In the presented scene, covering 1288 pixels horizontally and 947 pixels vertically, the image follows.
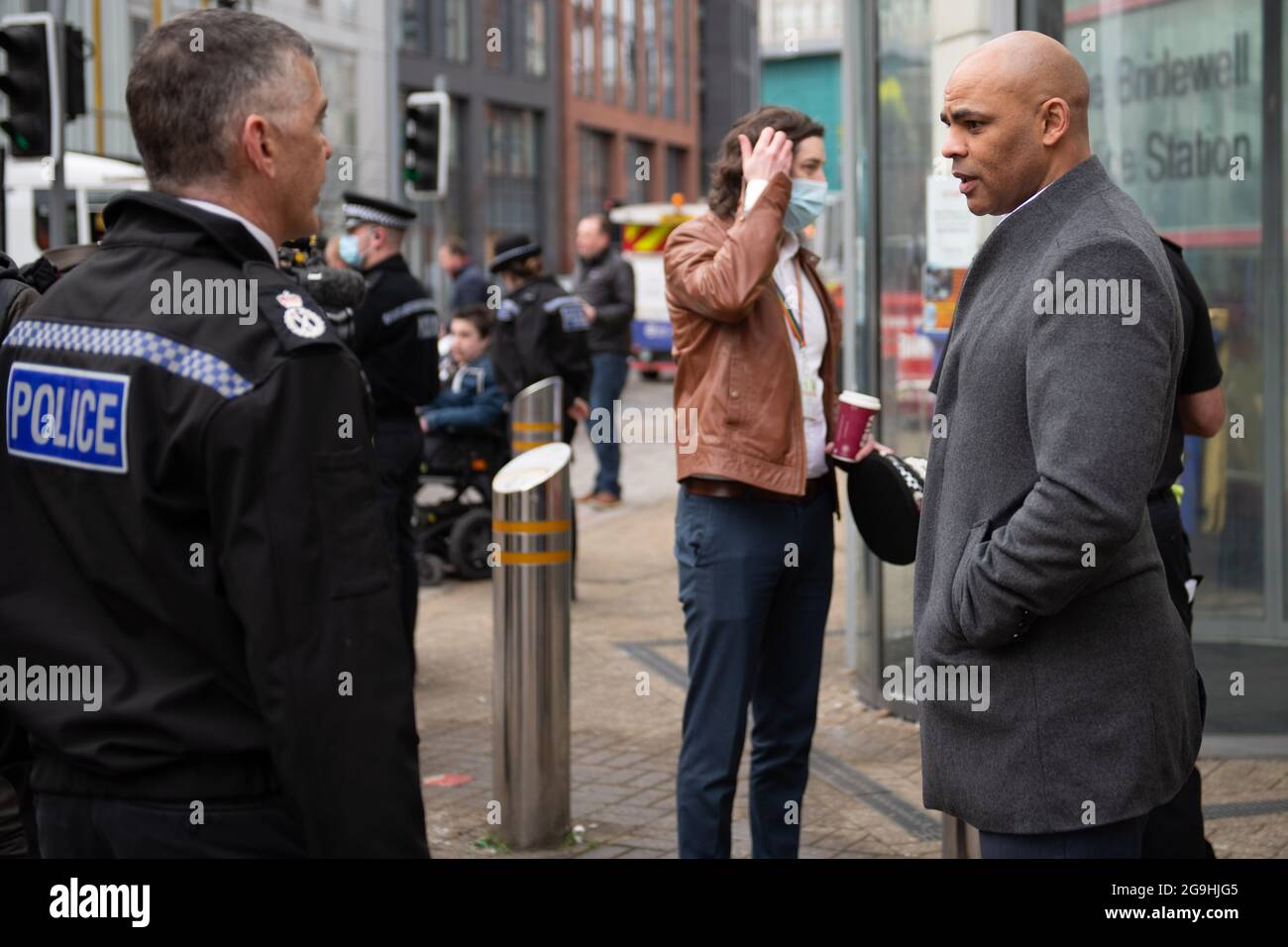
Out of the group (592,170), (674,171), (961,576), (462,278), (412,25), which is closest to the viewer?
(961,576)

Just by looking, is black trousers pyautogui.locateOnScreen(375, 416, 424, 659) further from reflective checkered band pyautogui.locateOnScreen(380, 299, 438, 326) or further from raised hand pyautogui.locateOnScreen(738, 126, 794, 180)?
raised hand pyautogui.locateOnScreen(738, 126, 794, 180)

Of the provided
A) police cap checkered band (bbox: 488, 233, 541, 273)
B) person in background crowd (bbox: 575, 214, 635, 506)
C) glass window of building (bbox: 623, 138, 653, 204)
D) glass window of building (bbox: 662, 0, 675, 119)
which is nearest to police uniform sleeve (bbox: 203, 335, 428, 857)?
police cap checkered band (bbox: 488, 233, 541, 273)

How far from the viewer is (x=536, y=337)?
1005 cm

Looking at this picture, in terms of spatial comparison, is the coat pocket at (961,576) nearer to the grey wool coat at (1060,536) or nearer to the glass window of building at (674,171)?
the grey wool coat at (1060,536)

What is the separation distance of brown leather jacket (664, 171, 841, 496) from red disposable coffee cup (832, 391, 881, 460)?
4.1 inches

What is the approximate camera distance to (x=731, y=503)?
14.0 feet

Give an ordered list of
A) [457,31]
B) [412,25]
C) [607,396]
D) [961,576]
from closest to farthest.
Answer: [961,576] < [607,396] < [412,25] < [457,31]

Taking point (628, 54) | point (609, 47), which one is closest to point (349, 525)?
point (609, 47)

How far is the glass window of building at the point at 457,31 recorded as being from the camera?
47000 mm

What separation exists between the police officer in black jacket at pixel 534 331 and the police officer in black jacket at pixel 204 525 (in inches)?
305

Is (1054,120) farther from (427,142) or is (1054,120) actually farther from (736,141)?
(427,142)

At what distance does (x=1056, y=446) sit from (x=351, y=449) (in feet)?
3.61

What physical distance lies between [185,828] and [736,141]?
8.95 feet

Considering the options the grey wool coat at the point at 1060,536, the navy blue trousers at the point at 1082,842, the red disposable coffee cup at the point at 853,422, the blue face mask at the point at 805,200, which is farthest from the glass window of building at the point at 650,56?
the navy blue trousers at the point at 1082,842
